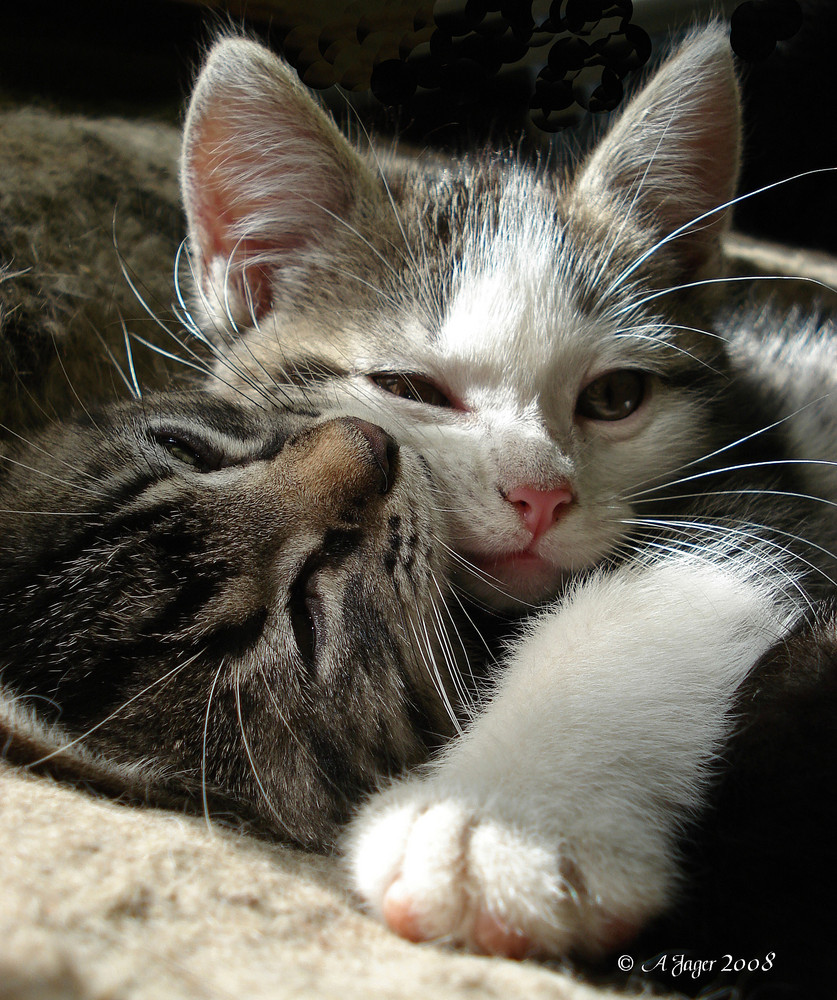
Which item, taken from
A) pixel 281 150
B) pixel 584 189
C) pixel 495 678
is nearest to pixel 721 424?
pixel 584 189

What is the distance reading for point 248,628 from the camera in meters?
0.59

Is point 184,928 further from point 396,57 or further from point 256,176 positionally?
point 396,57

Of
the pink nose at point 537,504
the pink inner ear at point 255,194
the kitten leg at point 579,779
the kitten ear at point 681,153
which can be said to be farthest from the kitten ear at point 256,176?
the kitten leg at point 579,779

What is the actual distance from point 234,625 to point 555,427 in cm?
42

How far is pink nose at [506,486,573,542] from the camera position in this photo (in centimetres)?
70

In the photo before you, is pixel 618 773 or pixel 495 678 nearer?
pixel 618 773

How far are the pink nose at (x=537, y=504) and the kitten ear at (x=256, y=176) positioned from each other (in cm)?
48

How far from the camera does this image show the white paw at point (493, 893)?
16.9 inches

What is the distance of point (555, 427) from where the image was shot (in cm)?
80

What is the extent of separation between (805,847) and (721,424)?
2.04 ft

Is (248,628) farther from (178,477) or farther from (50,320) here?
(50,320)

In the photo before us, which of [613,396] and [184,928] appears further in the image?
[613,396]

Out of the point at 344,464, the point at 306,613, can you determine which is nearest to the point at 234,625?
the point at 306,613

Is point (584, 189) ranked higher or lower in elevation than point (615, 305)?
higher
